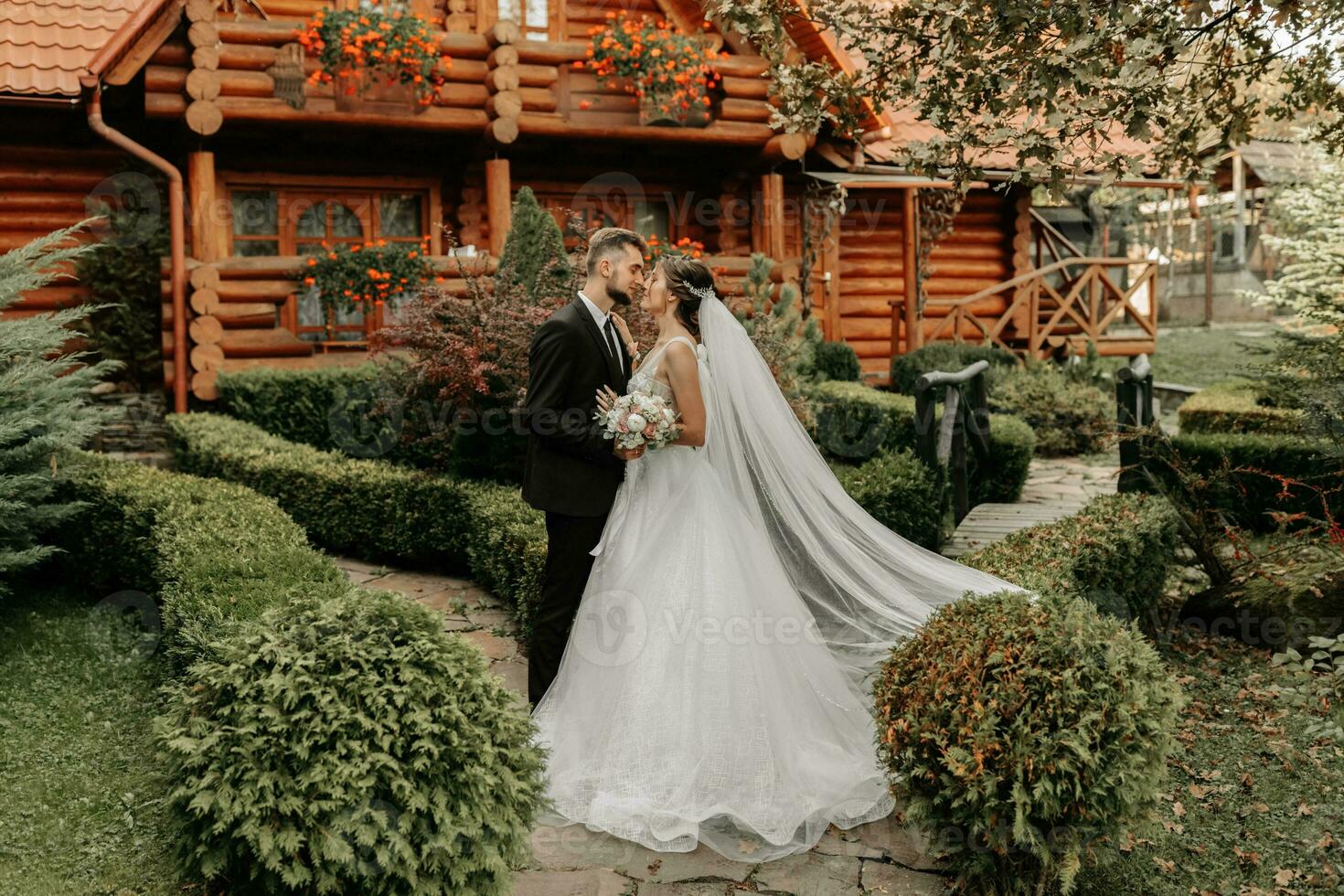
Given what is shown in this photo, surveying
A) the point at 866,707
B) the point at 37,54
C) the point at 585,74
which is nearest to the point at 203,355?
the point at 37,54

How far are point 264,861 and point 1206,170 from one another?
5219 mm

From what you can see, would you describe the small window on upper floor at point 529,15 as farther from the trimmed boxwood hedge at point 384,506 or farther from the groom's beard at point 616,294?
the groom's beard at point 616,294

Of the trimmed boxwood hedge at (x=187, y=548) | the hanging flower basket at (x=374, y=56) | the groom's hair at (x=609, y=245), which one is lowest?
the trimmed boxwood hedge at (x=187, y=548)

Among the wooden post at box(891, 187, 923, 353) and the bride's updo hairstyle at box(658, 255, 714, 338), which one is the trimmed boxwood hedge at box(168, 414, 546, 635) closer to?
the bride's updo hairstyle at box(658, 255, 714, 338)

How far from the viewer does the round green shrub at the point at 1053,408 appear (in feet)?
42.9

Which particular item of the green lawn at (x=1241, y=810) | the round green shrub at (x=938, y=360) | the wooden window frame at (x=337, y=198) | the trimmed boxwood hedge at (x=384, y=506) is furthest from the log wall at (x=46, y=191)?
the green lawn at (x=1241, y=810)

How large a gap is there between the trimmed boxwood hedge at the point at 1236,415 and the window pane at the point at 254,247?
1018 centimetres

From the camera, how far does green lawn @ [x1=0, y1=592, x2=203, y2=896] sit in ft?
12.2

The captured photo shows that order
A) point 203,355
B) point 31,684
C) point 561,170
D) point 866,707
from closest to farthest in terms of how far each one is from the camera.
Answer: point 866,707, point 31,684, point 203,355, point 561,170

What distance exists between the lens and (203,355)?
11047 millimetres

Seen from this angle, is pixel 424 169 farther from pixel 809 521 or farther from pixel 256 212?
pixel 809 521

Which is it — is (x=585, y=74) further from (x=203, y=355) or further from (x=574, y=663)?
(x=574, y=663)

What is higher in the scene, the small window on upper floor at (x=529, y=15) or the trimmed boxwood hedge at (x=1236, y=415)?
the small window on upper floor at (x=529, y=15)

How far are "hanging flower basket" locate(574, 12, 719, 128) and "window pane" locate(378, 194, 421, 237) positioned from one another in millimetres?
2847
